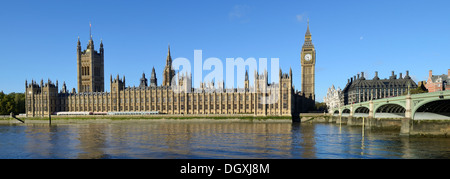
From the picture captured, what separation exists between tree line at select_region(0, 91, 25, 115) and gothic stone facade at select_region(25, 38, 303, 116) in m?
6.40

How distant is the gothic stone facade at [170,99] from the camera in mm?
110000

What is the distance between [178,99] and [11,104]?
71637 millimetres

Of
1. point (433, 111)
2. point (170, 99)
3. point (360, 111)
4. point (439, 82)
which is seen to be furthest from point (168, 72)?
point (433, 111)

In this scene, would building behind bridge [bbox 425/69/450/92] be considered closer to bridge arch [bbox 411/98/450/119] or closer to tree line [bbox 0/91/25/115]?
bridge arch [bbox 411/98/450/119]

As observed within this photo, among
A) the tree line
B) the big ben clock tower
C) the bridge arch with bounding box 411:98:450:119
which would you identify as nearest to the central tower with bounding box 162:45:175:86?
the big ben clock tower

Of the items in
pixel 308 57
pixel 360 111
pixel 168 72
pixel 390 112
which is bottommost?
pixel 360 111

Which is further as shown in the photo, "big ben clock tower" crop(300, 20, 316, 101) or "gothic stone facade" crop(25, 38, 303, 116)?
"big ben clock tower" crop(300, 20, 316, 101)

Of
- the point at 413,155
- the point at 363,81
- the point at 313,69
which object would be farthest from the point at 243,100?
the point at 413,155

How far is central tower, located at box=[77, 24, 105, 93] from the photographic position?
161125mm

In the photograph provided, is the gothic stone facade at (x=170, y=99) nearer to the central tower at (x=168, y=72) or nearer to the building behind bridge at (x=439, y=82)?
the central tower at (x=168, y=72)

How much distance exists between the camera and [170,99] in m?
125

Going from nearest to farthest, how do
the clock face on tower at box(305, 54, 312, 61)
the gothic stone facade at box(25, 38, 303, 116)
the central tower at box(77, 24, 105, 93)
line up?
1. the gothic stone facade at box(25, 38, 303, 116)
2. the clock face on tower at box(305, 54, 312, 61)
3. the central tower at box(77, 24, 105, 93)

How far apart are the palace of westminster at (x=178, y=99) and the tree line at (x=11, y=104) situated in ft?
20.9

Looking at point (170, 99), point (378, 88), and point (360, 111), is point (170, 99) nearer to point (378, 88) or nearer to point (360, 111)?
point (360, 111)
